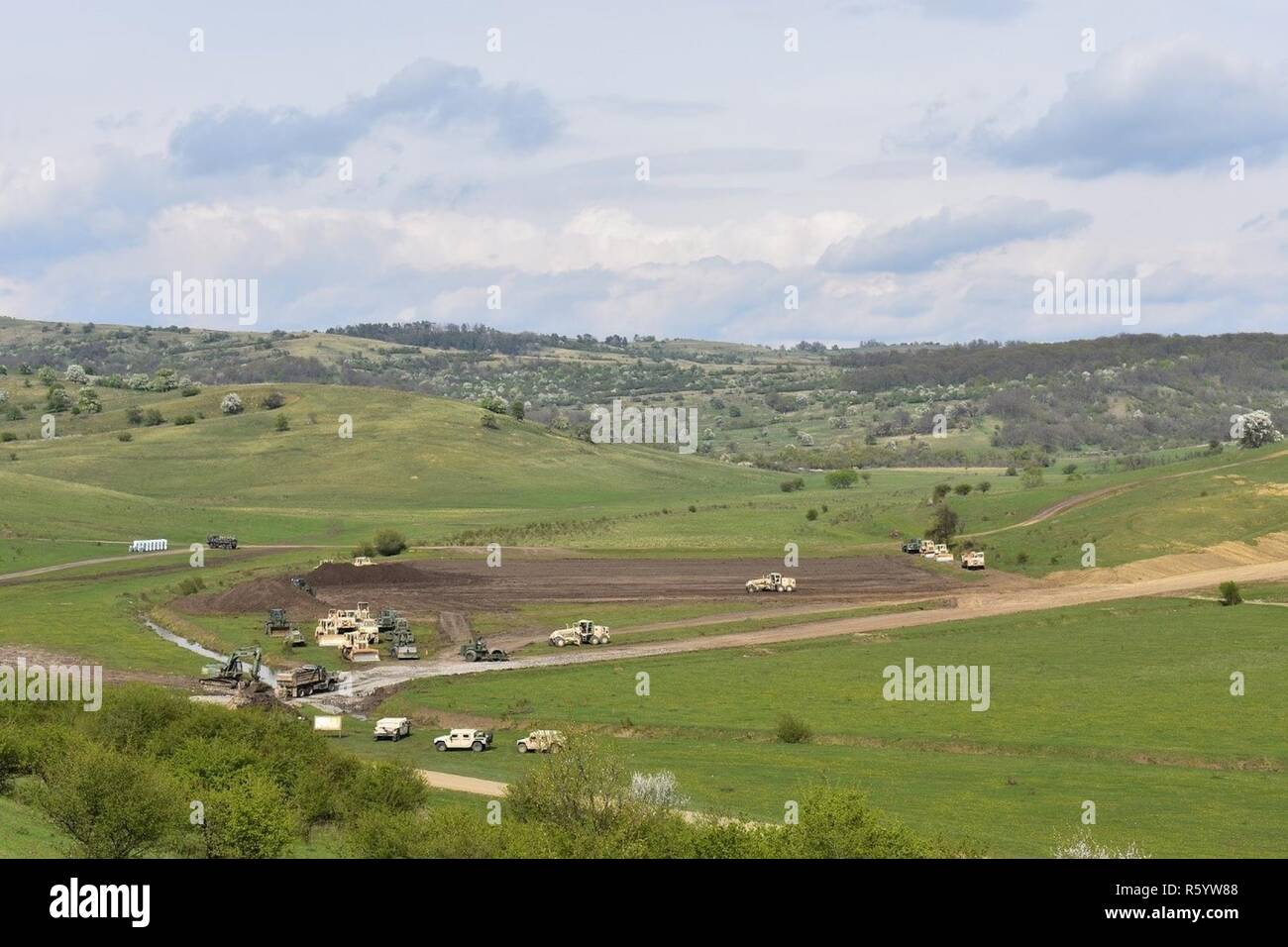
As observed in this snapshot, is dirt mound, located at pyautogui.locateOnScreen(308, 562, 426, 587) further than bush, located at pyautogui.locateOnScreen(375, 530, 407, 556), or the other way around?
bush, located at pyautogui.locateOnScreen(375, 530, 407, 556)

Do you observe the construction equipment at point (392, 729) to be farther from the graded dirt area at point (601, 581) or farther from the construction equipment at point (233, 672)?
the graded dirt area at point (601, 581)

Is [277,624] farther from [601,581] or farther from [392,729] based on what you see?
[392,729]

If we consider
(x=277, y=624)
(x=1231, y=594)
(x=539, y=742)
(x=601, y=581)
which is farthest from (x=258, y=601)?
(x=1231, y=594)

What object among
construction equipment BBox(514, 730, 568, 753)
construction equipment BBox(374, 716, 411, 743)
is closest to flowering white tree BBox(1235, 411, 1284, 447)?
construction equipment BBox(374, 716, 411, 743)

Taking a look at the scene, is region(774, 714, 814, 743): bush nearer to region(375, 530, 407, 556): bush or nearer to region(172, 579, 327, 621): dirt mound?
region(172, 579, 327, 621): dirt mound
